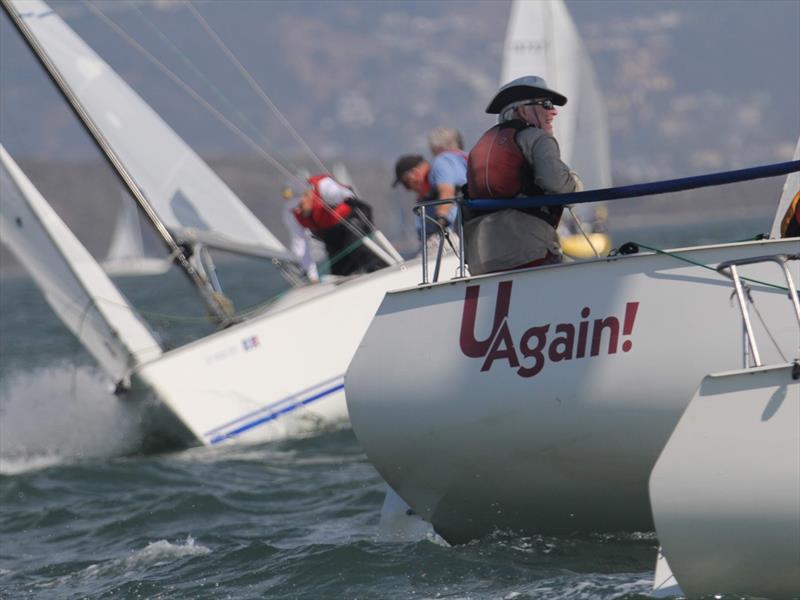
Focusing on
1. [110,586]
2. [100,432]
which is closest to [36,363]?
[100,432]

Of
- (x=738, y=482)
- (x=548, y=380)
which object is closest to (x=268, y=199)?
(x=548, y=380)

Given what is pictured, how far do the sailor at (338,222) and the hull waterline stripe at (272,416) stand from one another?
1136mm

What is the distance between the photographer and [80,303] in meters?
7.73

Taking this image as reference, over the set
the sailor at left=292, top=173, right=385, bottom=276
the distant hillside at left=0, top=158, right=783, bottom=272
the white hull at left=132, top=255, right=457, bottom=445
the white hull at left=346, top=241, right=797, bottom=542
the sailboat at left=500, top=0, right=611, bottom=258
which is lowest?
the white hull at left=346, top=241, right=797, bottom=542

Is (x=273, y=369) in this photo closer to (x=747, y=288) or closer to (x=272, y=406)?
(x=272, y=406)

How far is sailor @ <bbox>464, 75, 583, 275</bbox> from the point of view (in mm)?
4277

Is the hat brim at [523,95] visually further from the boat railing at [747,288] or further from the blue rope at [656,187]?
the boat railing at [747,288]

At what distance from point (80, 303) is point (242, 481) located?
166 cm

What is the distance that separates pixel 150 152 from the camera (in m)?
9.02

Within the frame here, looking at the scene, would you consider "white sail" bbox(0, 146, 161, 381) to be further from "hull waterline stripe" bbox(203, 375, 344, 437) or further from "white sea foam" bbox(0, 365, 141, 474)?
"hull waterline stripe" bbox(203, 375, 344, 437)

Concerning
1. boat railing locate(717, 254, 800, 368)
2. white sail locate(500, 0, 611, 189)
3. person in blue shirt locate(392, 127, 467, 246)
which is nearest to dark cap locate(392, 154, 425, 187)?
person in blue shirt locate(392, 127, 467, 246)

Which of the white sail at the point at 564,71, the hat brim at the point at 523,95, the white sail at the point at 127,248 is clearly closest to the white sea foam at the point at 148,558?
the hat brim at the point at 523,95

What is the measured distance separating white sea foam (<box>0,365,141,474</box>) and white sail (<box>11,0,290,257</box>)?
1.16 m

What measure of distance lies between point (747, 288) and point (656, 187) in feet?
1.27
